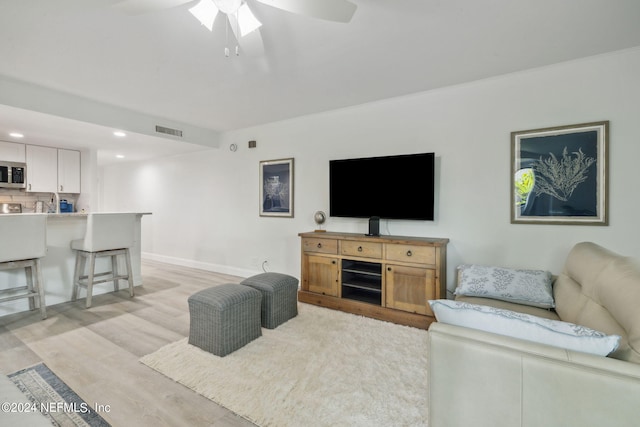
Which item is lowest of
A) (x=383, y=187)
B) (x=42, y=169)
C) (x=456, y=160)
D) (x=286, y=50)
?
(x=383, y=187)

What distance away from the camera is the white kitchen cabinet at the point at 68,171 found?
16.7 feet

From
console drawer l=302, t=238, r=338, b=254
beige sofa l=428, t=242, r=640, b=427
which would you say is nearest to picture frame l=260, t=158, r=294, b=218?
console drawer l=302, t=238, r=338, b=254

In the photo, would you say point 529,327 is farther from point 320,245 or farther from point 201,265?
point 201,265

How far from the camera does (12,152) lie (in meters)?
4.58

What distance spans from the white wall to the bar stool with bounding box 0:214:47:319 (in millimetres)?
2338

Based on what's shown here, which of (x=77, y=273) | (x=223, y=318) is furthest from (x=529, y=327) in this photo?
(x=77, y=273)

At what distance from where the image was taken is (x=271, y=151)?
4461 mm

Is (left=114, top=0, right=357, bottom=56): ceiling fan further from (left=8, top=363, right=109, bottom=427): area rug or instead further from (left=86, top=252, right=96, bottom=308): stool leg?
(left=86, top=252, right=96, bottom=308): stool leg

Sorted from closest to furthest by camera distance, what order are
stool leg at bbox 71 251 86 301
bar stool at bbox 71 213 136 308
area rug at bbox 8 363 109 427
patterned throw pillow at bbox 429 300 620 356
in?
patterned throw pillow at bbox 429 300 620 356 → area rug at bbox 8 363 109 427 → bar stool at bbox 71 213 136 308 → stool leg at bbox 71 251 86 301

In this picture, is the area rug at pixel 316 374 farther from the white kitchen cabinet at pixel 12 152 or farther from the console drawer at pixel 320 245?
the white kitchen cabinet at pixel 12 152

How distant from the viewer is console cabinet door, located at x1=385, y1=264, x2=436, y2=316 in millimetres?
2799

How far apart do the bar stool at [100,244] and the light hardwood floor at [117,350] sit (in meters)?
0.27

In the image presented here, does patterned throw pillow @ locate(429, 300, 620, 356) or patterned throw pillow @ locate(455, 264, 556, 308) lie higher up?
patterned throw pillow @ locate(429, 300, 620, 356)

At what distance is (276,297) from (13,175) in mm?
5005
